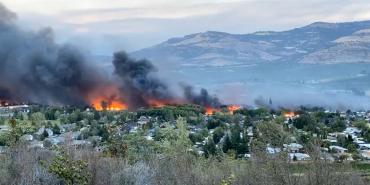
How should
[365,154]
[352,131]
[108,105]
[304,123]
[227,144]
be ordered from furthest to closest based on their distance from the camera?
[108,105] < [304,123] < [352,131] < [227,144] < [365,154]

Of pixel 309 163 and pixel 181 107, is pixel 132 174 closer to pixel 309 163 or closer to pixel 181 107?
pixel 309 163

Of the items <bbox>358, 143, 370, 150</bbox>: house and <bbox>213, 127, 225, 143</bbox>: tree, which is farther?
<bbox>213, 127, 225, 143</bbox>: tree

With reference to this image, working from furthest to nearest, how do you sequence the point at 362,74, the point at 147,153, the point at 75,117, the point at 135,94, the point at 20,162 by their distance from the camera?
1. the point at 362,74
2. the point at 135,94
3. the point at 75,117
4. the point at 147,153
5. the point at 20,162

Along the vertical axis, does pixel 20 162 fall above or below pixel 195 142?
above

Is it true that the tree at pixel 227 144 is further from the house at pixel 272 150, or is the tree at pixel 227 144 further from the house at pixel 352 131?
the house at pixel 272 150

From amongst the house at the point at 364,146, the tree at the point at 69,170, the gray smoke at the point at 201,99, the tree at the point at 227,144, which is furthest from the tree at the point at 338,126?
the tree at the point at 69,170

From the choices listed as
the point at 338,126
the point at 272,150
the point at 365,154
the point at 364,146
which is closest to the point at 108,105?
the point at 338,126

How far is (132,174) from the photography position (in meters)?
15.2

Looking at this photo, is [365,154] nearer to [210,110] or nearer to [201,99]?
[210,110]

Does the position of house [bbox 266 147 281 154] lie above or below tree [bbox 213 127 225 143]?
above

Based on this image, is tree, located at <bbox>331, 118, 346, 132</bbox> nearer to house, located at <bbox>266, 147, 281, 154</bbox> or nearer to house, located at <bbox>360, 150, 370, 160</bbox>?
house, located at <bbox>360, 150, 370, 160</bbox>

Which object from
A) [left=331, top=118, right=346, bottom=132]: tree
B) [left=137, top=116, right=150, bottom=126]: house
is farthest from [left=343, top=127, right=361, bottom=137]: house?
[left=137, top=116, right=150, bottom=126]: house

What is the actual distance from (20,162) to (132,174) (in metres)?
2.89

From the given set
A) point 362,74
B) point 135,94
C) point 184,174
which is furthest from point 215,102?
point 362,74
